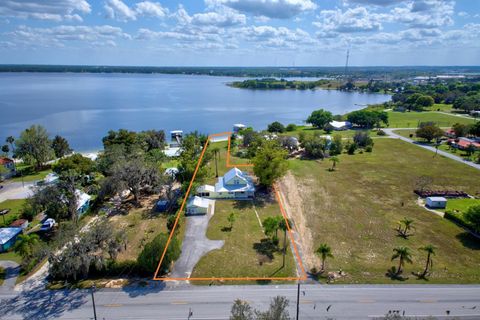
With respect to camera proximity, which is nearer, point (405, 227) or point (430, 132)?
point (405, 227)

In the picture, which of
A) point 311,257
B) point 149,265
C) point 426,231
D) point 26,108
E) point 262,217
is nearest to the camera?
point 149,265

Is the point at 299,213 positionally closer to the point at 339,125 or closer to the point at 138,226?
the point at 138,226

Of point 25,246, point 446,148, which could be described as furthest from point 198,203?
point 446,148

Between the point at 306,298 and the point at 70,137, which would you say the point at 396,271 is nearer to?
the point at 306,298

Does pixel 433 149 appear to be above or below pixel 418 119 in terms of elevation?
below

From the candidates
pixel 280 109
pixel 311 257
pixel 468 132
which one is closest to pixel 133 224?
pixel 311 257

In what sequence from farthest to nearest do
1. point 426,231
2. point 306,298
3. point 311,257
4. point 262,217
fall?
1. point 262,217
2. point 426,231
3. point 311,257
4. point 306,298
